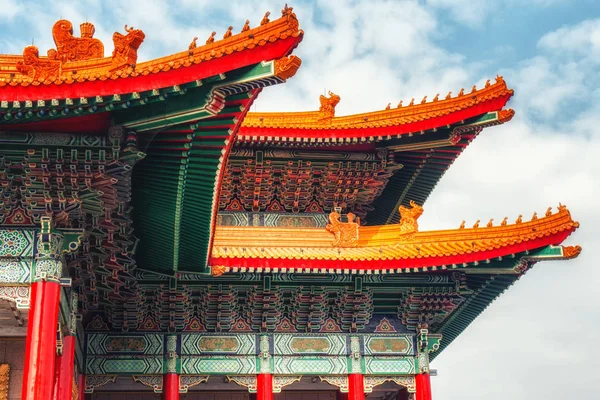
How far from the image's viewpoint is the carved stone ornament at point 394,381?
21.2m

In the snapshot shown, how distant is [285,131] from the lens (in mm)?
22547

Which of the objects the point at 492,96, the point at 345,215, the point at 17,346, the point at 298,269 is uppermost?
the point at 492,96

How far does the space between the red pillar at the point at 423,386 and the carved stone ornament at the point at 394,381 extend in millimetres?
102

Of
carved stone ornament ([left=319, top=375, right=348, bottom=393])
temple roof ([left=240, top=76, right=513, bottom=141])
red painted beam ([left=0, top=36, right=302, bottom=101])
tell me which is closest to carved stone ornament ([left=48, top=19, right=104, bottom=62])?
red painted beam ([left=0, top=36, right=302, bottom=101])

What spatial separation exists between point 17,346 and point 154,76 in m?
7.23

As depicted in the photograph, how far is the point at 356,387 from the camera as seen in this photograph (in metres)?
21.0

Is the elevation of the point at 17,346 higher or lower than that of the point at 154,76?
lower

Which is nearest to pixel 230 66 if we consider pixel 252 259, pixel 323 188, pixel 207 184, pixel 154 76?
pixel 154 76

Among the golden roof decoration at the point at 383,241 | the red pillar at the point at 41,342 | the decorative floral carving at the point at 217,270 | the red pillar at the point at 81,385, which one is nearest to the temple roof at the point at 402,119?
the golden roof decoration at the point at 383,241

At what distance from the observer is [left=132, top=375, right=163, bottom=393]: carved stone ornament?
20.4 m

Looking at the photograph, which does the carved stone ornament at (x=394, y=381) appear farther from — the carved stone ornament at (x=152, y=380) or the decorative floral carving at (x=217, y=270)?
the decorative floral carving at (x=217, y=270)

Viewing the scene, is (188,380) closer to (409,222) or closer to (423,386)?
(423,386)

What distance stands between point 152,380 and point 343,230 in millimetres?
5614

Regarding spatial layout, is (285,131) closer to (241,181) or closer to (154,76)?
(241,181)
